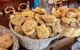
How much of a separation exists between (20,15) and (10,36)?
0.42 ft

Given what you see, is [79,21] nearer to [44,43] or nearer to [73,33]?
[73,33]

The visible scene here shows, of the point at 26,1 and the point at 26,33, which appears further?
the point at 26,1

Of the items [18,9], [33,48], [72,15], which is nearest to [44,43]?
[33,48]

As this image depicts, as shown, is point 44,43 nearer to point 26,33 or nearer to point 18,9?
point 26,33

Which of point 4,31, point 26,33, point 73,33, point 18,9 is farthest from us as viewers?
point 18,9

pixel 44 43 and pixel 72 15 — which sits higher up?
pixel 72 15

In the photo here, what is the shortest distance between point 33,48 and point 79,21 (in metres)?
0.37

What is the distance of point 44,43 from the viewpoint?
855 mm

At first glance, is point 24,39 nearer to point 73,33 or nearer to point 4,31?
point 4,31

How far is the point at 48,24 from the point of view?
854mm

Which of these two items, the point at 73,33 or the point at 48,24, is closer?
the point at 48,24

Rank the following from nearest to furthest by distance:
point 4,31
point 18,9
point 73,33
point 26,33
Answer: point 26,33, point 4,31, point 73,33, point 18,9

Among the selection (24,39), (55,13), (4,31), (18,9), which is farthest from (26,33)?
(18,9)

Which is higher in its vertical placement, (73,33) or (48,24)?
(48,24)
